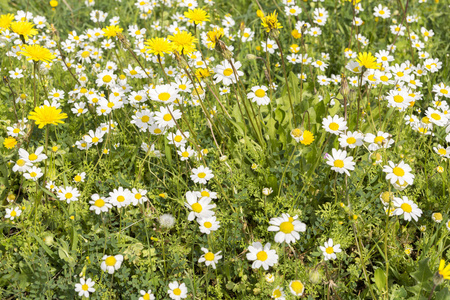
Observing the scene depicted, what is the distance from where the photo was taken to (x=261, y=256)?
5.53ft

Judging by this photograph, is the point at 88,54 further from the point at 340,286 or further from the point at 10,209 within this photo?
the point at 340,286

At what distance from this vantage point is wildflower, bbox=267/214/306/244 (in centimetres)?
163

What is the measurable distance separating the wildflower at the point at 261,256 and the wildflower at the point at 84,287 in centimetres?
75

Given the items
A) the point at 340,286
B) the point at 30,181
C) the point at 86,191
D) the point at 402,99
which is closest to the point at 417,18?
the point at 402,99

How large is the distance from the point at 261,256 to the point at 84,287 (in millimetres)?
832

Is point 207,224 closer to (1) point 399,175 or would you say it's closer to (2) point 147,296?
(2) point 147,296

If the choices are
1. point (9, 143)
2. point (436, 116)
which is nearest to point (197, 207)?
point (9, 143)

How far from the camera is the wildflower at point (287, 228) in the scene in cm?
163

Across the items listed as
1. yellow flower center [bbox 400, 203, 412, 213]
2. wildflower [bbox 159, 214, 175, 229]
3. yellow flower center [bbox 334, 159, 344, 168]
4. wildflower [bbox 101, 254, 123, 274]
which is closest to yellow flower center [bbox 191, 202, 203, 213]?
wildflower [bbox 159, 214, 175, 229]

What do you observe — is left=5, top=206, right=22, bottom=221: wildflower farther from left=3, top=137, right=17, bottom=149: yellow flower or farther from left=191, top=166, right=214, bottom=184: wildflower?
left=191, top=166, right=214, bottom=184: wildflower

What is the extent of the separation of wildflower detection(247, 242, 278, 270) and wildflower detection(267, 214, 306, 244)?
0.10 metres

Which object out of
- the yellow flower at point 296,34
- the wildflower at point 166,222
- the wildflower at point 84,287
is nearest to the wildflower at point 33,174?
the wildflower at point 84,287

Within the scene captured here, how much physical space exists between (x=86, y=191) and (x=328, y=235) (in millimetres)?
1447

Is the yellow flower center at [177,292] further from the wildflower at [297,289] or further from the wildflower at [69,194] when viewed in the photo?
the wildflower at [69,194]
